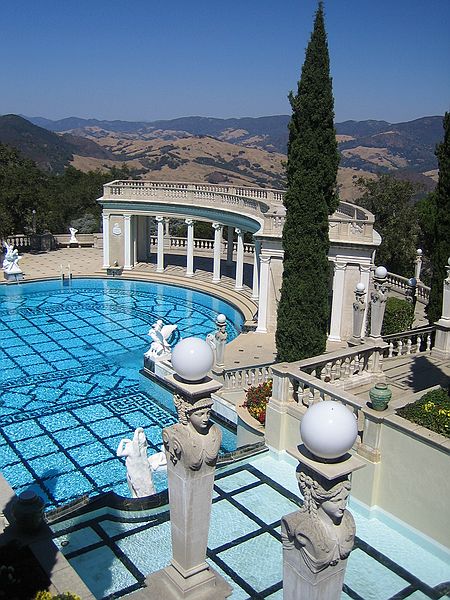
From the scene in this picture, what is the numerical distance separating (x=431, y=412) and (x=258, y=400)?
5933 mm

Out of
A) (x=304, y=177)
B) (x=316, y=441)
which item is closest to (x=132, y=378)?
(x=304, y=177)

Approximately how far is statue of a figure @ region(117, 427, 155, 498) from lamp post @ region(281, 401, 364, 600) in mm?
7471

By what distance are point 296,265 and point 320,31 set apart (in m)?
7.32

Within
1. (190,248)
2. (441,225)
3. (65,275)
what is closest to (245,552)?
(441,225)

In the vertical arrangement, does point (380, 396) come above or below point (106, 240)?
above

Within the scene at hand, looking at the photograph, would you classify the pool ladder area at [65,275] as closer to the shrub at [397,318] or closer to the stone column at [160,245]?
the stone column at [160,245]

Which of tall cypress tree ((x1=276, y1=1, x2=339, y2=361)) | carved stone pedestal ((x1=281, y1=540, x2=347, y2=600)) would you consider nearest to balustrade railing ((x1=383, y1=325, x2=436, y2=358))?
tall cypress tree ((x1=276, y1=1, x2=339, y2=361))

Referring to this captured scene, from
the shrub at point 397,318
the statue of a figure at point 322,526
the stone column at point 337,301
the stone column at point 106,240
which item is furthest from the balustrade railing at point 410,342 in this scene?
the stone column at point 106,240

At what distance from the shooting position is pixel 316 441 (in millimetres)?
4242

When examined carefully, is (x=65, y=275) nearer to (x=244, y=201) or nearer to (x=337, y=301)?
(x=244, y=201)

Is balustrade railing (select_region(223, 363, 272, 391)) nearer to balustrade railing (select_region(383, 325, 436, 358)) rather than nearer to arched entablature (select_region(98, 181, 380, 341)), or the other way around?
balustrade railing (select_region(383, 325, 436, 358))

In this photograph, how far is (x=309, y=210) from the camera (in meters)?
17.9

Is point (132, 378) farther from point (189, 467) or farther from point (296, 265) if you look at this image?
point (189, 467)

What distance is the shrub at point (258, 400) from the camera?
1427 centimetres
